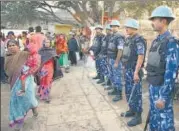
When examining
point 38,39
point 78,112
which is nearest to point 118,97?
point 78,112

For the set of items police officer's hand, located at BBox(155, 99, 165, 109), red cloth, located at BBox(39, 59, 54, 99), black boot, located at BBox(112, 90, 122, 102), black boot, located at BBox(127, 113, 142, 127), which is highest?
police officer's hand, located at BBox(155, 99, 165, 109)

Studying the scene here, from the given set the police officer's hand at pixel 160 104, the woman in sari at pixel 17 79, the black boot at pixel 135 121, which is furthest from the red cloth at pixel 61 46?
the police officer's hand at pixel 160 104

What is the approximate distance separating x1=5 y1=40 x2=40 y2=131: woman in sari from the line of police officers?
5.63 feet

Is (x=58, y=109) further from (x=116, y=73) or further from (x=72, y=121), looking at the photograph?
(x=116, y=73)

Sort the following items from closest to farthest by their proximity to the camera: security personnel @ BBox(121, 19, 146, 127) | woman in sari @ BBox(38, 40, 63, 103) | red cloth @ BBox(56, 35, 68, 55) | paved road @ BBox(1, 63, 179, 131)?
security personnel @ BBox(121, 19, 146, 127), paved road @ BBox(1, 63, 179, 131), woman in sari @ BBox(38, 40, 63, 103), red cloth @ BBox(56, 35, 68, 55)

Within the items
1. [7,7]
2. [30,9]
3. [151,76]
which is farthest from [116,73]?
[7,7]

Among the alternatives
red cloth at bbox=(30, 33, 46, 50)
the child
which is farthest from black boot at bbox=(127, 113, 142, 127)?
red cloth at bbox=(30, 33, 46, 50)

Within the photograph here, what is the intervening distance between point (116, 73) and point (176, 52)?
385cm

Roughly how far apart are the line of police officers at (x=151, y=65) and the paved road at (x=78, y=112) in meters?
0.31

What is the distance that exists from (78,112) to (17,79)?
5.46ft

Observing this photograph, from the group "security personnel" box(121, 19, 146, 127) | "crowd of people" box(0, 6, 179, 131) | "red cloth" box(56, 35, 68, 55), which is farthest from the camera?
"red cloth" box(56, 35, 68, 55)

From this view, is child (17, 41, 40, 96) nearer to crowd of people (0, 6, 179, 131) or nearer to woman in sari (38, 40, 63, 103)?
crowd of people (0, 6, 179, 131)

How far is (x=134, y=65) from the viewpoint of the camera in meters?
5.67

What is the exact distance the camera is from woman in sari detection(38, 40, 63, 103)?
299 inches
